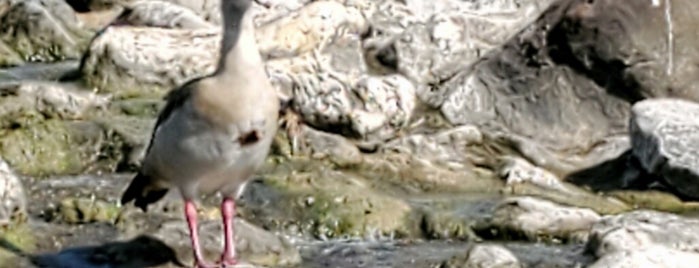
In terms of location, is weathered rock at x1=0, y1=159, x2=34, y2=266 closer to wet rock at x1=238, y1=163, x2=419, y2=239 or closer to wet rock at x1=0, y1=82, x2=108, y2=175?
wet rock at x1=238, y1=163, x2=419, y2=239

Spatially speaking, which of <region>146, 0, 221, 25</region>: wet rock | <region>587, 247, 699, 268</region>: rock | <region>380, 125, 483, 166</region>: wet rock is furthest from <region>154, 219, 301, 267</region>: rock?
<region>146, 0, 221, 25</region>: wet rock

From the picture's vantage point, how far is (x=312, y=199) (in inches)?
471

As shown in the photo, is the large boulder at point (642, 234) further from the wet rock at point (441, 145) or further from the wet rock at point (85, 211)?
the wet rock at point (85, 211)

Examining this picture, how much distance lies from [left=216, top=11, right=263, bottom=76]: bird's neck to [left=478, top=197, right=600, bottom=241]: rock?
11.1ft

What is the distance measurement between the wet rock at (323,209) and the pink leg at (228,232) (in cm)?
215

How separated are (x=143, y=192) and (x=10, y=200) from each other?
1077 mm

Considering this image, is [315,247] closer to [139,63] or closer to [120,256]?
[120,256]

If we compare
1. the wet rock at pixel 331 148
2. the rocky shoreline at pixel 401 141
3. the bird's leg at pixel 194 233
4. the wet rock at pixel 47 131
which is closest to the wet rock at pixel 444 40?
the rocky shoreline at pixel 401 141

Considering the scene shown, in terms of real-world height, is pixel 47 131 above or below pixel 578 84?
below

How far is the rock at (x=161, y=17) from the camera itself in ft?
59.0

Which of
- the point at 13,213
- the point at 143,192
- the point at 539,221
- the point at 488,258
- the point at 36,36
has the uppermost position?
the point at 143,192

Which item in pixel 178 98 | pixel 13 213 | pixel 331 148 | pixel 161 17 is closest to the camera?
pixel 178 98

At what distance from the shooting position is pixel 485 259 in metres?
10.1

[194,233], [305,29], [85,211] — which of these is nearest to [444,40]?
[305,29]
